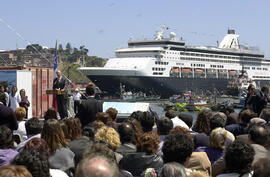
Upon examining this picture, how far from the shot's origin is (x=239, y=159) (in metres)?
3.94

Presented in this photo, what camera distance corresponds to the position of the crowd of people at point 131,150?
3086mm

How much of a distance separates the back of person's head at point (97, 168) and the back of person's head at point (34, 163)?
0.51m

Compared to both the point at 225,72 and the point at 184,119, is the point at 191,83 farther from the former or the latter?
the point at 184,119

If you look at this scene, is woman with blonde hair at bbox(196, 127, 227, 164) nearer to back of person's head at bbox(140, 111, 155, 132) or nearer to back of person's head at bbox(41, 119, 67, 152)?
back of person's head at bbox(140, 111, 155, 132)

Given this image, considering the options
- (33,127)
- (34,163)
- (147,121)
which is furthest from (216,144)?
(34,163)

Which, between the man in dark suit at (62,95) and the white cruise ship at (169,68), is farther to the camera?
the white cruise ship at (169,68)

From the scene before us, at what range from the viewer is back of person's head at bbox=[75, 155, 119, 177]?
8.33ft

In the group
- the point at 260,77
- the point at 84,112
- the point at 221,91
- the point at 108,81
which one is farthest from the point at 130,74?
the point at 84,112

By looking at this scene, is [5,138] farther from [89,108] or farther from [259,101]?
[259,101]

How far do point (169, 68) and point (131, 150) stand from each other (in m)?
57.8

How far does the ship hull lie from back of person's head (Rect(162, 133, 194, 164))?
5252 centimetres

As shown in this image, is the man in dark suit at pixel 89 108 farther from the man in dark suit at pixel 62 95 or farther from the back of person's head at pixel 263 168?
the back of person's head at pixel 263 168

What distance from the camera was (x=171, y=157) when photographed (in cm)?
414

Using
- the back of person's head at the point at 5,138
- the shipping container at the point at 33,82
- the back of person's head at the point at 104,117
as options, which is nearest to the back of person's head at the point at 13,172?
the back of person's head at the point at 5,138
